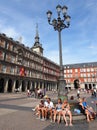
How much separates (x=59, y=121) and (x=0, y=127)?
3.09 m

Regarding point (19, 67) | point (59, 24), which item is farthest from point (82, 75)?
point (59, 24)

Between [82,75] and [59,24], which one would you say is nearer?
[59,24]

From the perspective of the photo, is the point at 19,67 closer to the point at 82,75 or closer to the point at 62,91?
the point at 62,91

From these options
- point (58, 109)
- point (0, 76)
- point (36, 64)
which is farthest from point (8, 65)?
point (58, 109)

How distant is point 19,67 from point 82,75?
2155 inches

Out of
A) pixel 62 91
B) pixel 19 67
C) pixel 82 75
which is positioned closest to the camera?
pixel 62 91

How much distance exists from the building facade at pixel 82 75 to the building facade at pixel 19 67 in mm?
29744

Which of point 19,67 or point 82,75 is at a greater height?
point 82,75

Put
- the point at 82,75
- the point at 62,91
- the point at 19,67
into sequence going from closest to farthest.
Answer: the point at 62,91, the point at 19,67, the point at 82,75

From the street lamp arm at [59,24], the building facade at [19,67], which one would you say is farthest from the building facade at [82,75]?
the street lamp arm at [59,24]

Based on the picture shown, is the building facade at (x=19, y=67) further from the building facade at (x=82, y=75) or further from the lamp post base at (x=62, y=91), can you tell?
the building facade at (x=82, y=75)

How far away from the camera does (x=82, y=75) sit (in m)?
89.6

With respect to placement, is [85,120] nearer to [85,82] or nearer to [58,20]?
[58,20]

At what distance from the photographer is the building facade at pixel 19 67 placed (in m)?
38.9
